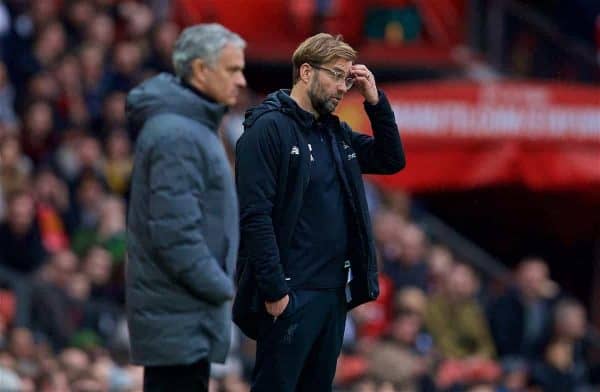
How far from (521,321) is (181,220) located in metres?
8.88

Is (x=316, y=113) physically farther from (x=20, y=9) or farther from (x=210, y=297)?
(x=20, y=9)

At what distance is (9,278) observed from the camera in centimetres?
1062

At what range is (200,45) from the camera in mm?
6539

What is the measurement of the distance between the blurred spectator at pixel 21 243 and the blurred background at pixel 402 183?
0.04 ft

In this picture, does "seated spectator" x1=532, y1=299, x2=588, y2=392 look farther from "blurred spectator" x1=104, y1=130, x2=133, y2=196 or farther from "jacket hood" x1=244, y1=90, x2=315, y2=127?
"jacket hood" x1=244, y1=90, x2=315, y2=127

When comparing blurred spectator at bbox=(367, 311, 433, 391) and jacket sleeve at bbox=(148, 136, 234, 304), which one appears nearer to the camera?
jacket sleeve at bbox=(148, 136, 234, 304)

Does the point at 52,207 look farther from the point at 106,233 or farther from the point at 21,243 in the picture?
the point at 21,243

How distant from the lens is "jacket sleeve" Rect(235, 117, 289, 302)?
5.91 m

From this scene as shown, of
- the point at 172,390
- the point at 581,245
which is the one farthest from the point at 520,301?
the point at 172,390

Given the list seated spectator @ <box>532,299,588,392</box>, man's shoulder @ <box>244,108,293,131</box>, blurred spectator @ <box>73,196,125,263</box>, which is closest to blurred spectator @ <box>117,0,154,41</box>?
blurred spectator @ <box>73,196,125,263</box>

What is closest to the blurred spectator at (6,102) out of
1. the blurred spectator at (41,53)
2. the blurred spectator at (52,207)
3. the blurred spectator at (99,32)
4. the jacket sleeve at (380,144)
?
the blurred spectator at (41,53)

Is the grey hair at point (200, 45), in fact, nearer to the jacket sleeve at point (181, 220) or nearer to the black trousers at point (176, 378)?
the jacket sleeve at point (181, 220)

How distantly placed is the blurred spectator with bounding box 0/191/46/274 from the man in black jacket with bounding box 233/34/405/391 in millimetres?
5469

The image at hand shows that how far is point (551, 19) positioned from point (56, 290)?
31.5 feet
